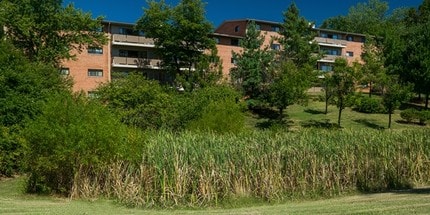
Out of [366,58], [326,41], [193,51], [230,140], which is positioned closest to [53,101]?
[230,140]

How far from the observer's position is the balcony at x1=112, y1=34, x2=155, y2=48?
55.0m

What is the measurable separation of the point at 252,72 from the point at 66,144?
126 ft

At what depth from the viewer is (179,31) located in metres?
53.3

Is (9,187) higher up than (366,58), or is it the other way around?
(366,58)

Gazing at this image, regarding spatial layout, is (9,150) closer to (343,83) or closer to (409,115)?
(343,83)

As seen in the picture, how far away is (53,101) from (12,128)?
191 inches

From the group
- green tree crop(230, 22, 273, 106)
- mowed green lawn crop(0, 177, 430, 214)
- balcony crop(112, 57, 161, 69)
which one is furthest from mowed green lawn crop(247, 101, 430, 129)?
mowed green lawn crop(0, 177, 430, 214)

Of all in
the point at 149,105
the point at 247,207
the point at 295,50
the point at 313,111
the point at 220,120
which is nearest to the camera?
the point at 247,207

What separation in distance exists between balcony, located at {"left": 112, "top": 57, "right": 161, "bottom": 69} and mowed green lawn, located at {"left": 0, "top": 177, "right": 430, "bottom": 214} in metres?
38.7

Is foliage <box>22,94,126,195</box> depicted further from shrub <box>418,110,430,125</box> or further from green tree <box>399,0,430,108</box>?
green tree <box>399,0,430,108</box>

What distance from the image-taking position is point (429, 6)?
8625 centimetres

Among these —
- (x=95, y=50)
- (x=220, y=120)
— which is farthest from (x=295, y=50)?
(x=220, y=120)

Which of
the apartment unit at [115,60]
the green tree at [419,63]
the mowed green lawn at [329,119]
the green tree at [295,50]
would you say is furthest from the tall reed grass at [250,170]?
the green tree at [419,63]

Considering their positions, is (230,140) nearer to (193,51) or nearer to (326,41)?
(193,51)
